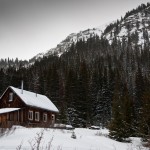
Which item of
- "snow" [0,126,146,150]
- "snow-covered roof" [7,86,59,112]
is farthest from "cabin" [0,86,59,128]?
"snow" [0,126,146,150]

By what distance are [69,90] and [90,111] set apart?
24.2 feet

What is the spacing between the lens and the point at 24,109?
143ft

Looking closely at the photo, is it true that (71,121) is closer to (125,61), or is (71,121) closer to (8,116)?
(8,116)

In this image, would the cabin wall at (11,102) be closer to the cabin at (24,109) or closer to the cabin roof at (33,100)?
the cabin at (24,109)

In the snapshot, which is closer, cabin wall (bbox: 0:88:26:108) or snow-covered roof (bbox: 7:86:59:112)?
snow-covered roof (bbox: 7:86:59:112)

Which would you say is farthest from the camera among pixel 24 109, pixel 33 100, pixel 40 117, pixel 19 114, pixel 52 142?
pixel 40 117

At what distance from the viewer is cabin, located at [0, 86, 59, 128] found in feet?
140

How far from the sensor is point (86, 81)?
71.2 metres

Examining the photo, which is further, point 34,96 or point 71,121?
point 71,121

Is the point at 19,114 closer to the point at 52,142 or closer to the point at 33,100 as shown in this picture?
the point at 33,100

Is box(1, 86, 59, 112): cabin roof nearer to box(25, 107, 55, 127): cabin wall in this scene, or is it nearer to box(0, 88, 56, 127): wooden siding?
box(0, 88, 56, 127): wooden siding

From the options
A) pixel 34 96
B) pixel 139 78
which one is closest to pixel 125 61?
pixel 139 78

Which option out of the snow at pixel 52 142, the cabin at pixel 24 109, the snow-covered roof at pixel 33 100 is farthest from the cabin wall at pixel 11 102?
the snow at pixel 52 142

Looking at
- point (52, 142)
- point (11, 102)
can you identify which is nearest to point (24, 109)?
point (11, 102)
